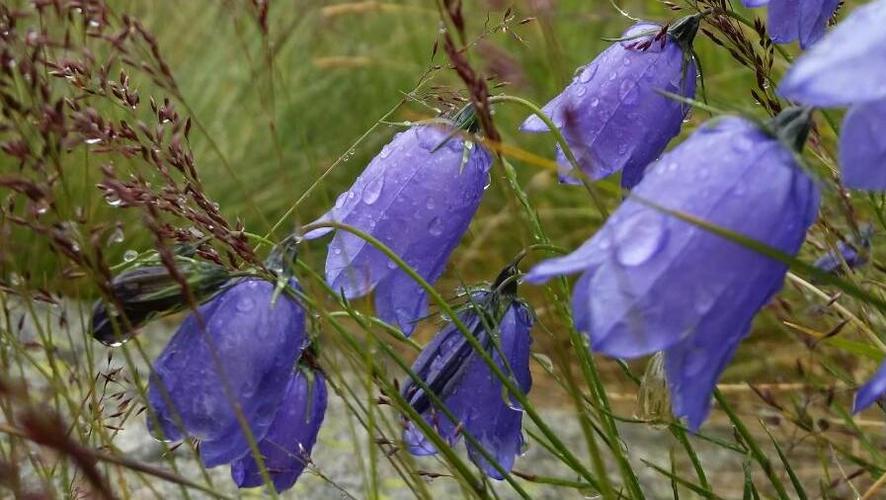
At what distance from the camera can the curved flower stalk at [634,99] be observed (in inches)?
44.6

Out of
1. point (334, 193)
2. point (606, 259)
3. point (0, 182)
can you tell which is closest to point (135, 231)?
point (334, 193)

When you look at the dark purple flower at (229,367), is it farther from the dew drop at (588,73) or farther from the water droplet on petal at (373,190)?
the dew drop at (588,73)

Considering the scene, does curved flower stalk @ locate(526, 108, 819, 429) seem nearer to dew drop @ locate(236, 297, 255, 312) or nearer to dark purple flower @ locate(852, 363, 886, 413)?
dark purple flower @ locate(852, 363, 886, 413)

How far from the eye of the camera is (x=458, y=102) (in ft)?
3.87

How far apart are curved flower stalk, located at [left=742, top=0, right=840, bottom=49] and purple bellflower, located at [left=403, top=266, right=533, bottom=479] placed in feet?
1.26

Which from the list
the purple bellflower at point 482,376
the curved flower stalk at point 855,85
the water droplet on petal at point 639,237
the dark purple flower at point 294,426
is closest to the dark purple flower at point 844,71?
the curved flower stalk at point 855,85

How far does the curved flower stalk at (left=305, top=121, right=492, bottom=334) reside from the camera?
1093mm

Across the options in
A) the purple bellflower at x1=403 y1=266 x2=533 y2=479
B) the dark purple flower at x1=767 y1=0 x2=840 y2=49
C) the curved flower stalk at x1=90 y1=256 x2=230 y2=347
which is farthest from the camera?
the dark purple flower at x1=767 y1=0 x2=840 y2=49

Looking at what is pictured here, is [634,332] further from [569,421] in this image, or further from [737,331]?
[569,421]

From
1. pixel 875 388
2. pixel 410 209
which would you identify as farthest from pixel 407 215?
pixel 875 388

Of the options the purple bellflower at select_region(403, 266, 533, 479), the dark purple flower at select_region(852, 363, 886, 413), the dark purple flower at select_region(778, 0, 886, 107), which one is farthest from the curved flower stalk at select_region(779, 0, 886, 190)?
the purple bellflower at select_region(403, 266, 533, 479)

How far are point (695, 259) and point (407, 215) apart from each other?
38 cm

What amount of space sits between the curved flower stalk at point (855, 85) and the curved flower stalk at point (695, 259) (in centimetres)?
7

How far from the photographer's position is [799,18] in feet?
3.84
